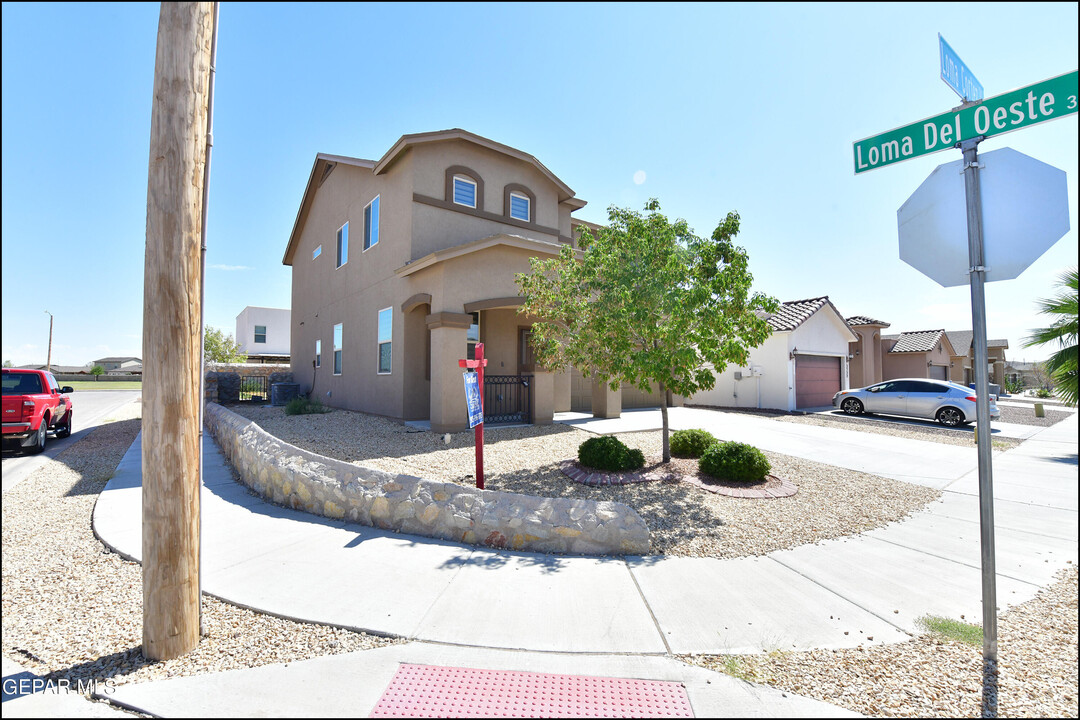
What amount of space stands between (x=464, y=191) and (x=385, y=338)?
185 inches

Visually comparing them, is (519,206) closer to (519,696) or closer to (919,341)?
(519,696)

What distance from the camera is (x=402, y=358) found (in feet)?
40.0

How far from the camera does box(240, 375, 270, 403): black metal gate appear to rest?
68.6ft

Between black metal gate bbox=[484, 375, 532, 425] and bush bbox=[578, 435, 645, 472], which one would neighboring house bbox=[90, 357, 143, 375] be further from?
bush bbox=[578, 435, 645, 472]

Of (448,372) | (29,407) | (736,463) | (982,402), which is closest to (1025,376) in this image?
(736,463)

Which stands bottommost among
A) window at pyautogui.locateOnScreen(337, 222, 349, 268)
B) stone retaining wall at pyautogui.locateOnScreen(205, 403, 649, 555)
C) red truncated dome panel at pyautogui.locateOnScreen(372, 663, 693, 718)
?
red truncated dome panel at pyautogui.locateOnScreen(372, 663, 693, 718)

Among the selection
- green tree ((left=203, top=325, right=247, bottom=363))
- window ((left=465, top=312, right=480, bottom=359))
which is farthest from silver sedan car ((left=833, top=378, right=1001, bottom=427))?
green tree ((left=203, top=325, right=247, bottom=363))

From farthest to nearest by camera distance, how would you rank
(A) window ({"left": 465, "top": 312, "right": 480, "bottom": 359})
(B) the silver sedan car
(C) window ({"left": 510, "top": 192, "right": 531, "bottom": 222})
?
(B) the silver sedan car, (C) window ({"left": 510, "top": 192, "right": 531, "bottom": 222}), (A) window ({"left": 465, "top": 312, "right": 480, "bottom": 359})

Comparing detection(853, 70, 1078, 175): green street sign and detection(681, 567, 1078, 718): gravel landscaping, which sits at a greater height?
detection(853, 70, 1078, 175): green street sign

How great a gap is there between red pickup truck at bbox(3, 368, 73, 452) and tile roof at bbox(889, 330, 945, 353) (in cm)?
3679

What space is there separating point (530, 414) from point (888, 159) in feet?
31.2

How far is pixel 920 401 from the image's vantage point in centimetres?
1566

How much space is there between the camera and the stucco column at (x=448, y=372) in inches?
411

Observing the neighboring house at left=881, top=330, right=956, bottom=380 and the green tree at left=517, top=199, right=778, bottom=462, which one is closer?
the green tree at left=517, top=199, right=778, bottom=462
